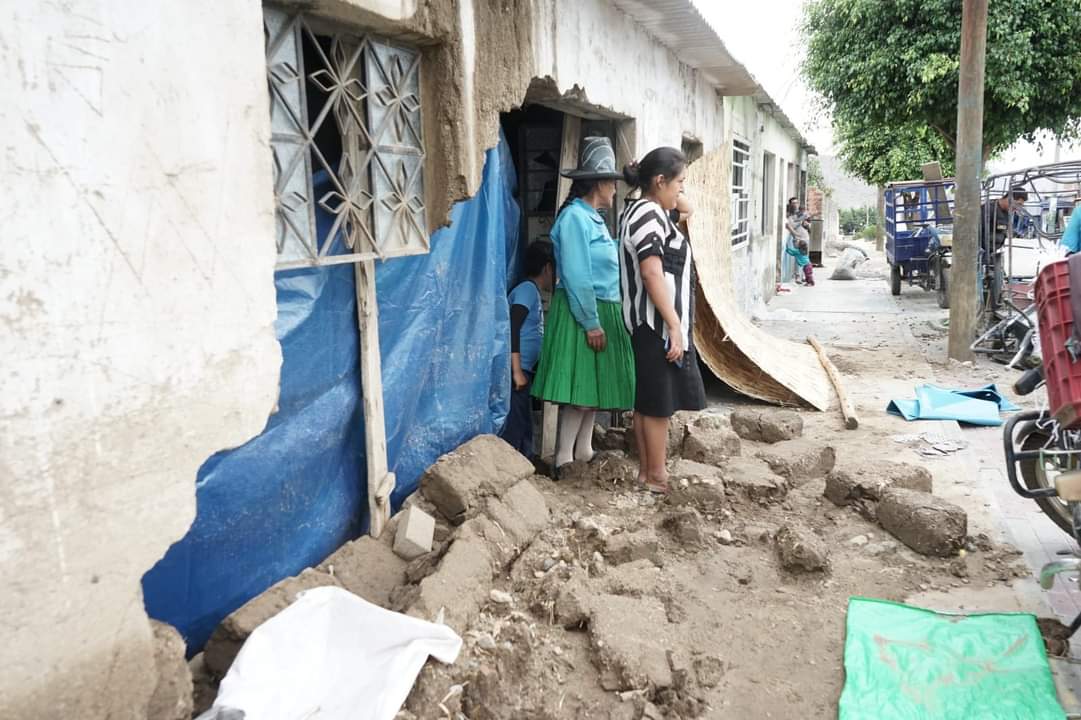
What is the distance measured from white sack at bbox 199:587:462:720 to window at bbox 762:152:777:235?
1193 centimetres

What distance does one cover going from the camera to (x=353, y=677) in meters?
2.28

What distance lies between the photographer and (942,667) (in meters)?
2.76

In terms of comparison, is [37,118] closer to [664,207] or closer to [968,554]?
[664,207]

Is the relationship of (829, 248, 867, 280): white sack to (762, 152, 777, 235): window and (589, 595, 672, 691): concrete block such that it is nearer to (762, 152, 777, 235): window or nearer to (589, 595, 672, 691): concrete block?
(762, 152, 777, 235): window

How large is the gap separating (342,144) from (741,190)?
338 inches

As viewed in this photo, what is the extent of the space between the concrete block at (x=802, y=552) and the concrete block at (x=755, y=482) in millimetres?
581

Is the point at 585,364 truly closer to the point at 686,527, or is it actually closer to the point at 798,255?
the point at 686,527

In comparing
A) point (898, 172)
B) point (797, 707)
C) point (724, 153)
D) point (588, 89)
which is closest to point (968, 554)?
point (797, 707)

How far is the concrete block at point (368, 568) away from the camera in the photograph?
9.25 ft

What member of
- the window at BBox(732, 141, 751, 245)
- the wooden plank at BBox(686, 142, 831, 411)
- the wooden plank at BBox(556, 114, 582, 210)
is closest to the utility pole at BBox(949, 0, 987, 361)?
the wooden plank at BBox(686, 142, 831, 411)

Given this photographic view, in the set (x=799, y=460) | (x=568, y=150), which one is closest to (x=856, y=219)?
(x=568, y=150)

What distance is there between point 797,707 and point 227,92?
7.97 feet

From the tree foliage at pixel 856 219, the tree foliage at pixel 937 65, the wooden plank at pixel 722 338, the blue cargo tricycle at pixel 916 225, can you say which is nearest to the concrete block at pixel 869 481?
the wooden plank at pixel 722 338

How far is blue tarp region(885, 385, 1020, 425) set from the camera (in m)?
5.89
